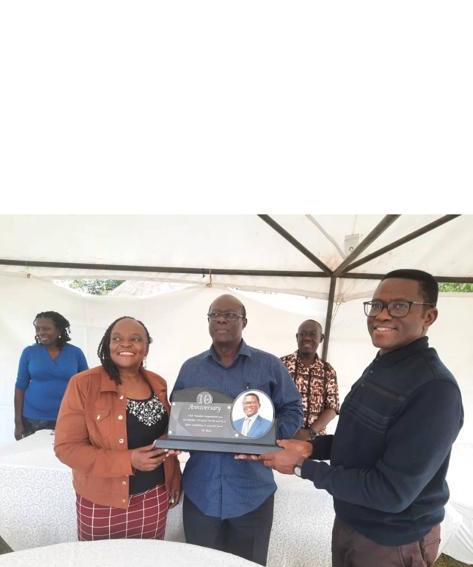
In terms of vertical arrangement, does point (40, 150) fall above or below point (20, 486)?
above

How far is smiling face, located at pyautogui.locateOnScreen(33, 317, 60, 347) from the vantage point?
295 centimetres

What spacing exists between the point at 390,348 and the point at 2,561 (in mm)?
1417

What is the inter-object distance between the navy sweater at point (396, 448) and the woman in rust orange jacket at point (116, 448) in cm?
66

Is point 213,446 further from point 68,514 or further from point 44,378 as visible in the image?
point 44,378

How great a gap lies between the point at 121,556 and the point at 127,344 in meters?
0.75

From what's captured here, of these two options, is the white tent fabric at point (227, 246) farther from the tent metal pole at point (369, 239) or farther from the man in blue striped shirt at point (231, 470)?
the man in blue striped shirt at point (231, 470)

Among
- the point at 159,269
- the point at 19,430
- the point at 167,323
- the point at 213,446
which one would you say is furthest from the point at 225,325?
the point at 19,430

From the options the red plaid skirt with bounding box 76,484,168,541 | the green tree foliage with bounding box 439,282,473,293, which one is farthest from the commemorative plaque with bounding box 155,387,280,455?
the green tree foliage with bounding box 439,282,473,293

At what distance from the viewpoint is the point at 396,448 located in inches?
41.8

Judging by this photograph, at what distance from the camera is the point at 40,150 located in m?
0.62

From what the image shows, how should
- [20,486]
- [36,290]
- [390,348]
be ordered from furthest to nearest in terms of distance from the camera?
[36,290] < [20,486] < [390,348]

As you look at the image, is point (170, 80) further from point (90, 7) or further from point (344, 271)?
point (344, 271)

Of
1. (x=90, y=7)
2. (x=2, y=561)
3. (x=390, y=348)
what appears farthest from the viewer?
(x=390, y=348)

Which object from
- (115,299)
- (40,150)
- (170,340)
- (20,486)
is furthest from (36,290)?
(40,150)
